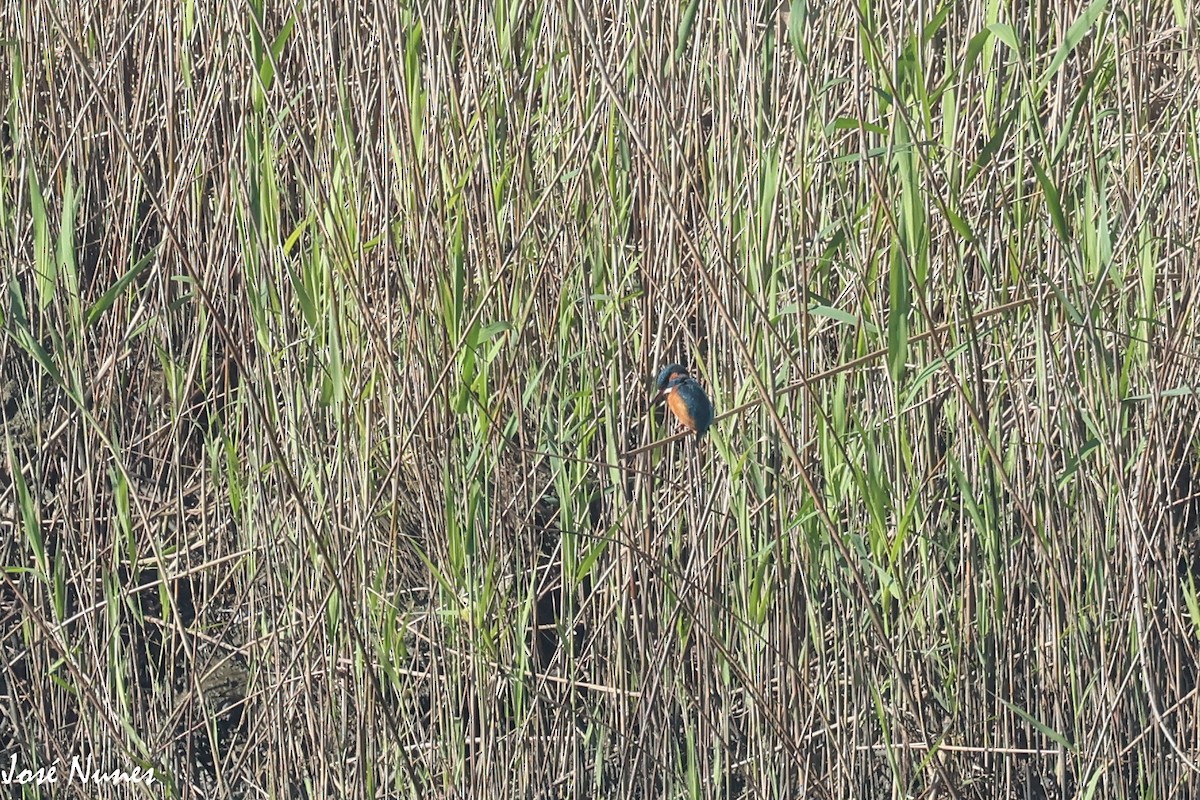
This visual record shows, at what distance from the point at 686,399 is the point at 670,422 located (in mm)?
269

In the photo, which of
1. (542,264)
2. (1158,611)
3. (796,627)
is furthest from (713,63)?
(1158,611)

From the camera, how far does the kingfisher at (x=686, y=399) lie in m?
1.65

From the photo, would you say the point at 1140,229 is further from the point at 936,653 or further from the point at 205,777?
the point at 205,777

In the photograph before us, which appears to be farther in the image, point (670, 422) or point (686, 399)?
point (670, 422)

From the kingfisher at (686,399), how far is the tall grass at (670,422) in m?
0.04

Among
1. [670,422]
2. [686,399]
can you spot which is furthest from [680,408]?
[670,422]

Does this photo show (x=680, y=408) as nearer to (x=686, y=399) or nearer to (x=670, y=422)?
(x=686, y=399)

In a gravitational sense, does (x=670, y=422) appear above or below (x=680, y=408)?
below

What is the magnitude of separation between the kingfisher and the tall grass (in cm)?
4

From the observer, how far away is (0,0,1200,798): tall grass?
1686 mm

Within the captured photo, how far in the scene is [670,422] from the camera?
6.43ft

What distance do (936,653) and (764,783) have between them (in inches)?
12.5

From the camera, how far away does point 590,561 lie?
1.78 metres

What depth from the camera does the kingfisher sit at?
1646 millimetres
